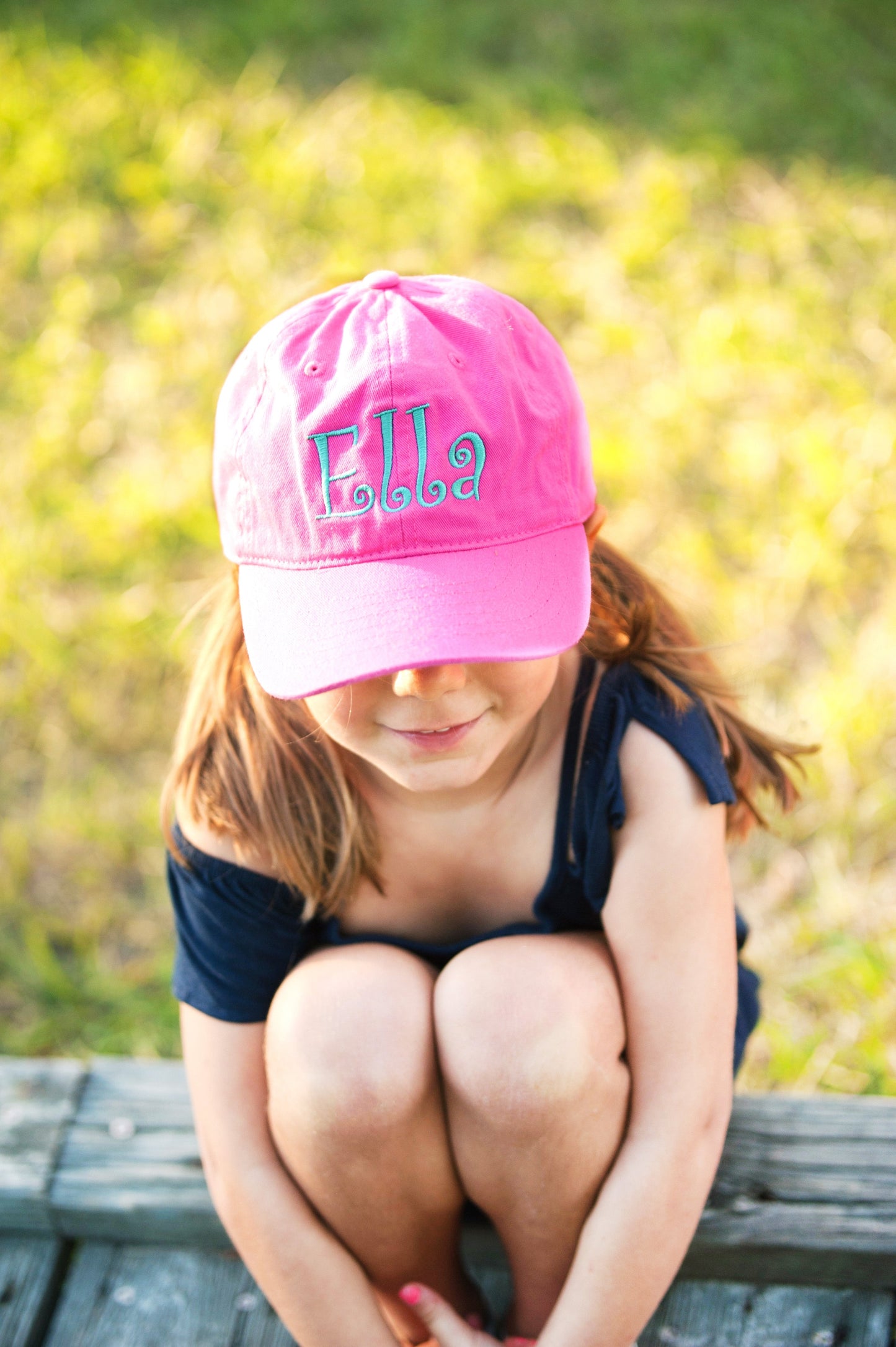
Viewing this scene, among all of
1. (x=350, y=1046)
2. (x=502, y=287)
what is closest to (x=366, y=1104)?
(x=350, y=1046)

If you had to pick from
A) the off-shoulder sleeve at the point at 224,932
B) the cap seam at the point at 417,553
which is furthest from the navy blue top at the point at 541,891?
the cap seam at the point at 417,553

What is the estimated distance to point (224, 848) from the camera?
47.4 inches

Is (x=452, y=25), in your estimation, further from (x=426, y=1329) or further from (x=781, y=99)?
(x=426, y=1329)

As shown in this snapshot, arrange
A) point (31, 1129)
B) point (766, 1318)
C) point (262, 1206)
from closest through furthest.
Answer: point (262, 1206) → point (766, 1318) → point (31, 1129)

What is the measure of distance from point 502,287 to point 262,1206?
7.31 feet

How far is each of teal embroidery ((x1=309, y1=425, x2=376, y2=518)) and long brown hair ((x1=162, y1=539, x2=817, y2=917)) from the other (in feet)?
0.78

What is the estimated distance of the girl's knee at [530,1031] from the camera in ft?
3.61

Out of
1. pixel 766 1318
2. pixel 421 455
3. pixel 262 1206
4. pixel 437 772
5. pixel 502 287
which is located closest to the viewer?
pixel 421 455

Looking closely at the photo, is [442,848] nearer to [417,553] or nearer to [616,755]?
[616,755]

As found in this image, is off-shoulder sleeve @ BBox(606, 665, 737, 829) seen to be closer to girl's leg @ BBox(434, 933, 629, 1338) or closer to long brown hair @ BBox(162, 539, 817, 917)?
long brown hair @ BBox(162, 539, 817, 917)

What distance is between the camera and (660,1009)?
113 centimetres

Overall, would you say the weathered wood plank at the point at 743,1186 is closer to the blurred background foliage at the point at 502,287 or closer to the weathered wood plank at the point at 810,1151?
the weathered wood plank at the point at 810,1151

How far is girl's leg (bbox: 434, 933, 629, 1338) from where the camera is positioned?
1104mm

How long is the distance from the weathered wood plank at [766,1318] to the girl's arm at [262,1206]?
31 cm
